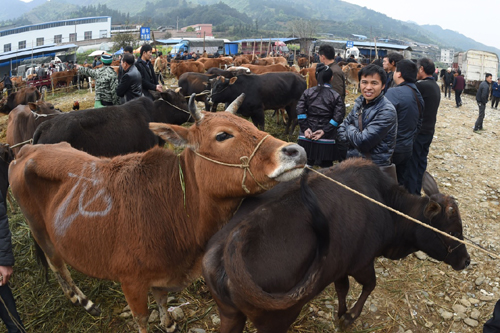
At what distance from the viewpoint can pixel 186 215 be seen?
116 inches

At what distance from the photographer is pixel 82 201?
3107 mm

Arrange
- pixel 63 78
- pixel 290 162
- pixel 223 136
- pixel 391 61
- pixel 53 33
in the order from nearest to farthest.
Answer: pixel 290 162 < pixel 223 136 < pixel 391 61 < pixel 63 78 < pixel 53 33

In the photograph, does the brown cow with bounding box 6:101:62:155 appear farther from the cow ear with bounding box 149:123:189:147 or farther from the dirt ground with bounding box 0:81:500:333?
the cow ear with bounding box 149:123:189:147

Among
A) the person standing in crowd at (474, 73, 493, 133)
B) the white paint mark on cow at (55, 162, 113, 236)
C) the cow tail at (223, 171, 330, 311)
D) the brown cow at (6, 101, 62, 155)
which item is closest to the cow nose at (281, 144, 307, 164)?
the cow tail at (223, 171, 330, 311)

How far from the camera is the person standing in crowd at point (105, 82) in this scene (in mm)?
6738

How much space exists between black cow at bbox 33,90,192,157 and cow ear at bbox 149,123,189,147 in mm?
3283

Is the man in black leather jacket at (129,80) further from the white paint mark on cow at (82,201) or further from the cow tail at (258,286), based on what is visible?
the cow tail at (258,286)

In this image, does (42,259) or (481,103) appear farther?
(481,103)

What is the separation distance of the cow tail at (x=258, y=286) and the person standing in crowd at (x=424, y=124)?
3509 millimetres

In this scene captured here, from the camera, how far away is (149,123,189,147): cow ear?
271cm

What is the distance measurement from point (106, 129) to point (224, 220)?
374 cm

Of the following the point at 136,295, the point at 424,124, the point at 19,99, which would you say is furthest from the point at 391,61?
the point at 19,99

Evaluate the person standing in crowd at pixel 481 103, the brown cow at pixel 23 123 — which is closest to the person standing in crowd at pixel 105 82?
the brown cow at pixel 23 123

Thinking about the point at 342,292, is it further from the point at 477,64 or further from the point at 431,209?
the point at 477,64
